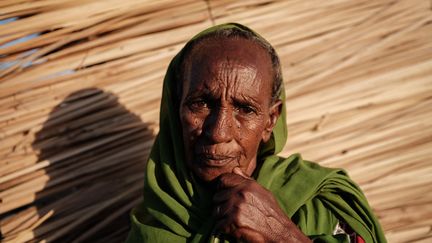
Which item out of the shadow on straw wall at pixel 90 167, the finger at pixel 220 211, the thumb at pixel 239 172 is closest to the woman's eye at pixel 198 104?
the thumb at pixel 239 172

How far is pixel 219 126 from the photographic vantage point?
5.28 feet

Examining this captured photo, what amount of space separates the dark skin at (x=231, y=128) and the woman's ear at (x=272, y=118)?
8 cm

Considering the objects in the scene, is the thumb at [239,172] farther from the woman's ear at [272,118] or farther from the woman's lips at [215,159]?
the woman's ear at [272,118]

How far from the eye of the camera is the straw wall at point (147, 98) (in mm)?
2195

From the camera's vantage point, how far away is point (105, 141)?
228cm

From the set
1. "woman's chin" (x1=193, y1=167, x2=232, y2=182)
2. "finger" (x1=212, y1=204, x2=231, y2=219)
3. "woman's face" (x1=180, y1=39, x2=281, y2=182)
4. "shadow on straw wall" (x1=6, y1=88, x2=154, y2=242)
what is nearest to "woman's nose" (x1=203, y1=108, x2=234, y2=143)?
"woman's face" (x1=180, y1=39, x2=281, y2=182)

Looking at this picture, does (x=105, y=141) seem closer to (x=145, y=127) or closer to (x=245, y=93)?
(x=145, y=127)

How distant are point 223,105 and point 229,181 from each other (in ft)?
0.81

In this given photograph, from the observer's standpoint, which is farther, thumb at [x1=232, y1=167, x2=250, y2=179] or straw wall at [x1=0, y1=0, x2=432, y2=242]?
straw wall at [x1=0, y1=0, x2=432, y2=242]

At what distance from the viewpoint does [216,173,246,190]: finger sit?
5.26 ft

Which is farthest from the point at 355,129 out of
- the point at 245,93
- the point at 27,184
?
the point at 27,184

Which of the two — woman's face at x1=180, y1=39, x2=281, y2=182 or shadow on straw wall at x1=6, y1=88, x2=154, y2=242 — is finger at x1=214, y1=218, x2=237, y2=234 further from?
shadow on straw wall at x1=6, y1=88, x2=154, y2=242

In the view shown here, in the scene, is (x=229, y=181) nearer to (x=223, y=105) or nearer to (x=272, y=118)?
(x=223, y=105)

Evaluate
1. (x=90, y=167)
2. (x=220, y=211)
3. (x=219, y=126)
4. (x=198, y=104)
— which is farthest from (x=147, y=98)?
(x=220, y=211)
